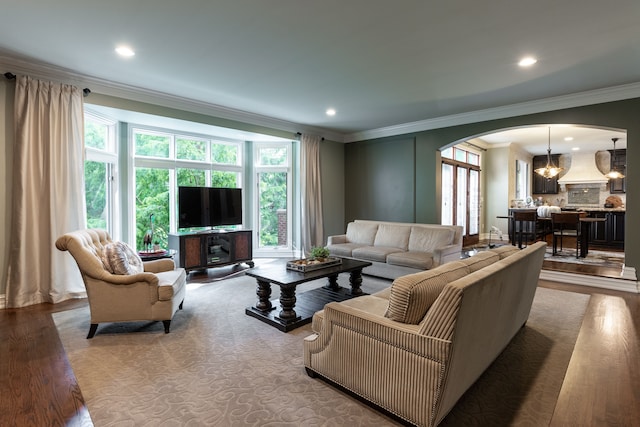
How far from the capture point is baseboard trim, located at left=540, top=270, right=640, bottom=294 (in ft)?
14.8

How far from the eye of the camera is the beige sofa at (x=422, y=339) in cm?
160

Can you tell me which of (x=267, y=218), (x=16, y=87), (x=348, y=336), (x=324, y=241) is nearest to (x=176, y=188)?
(x=267, y=218)

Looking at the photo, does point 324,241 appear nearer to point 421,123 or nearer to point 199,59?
point 421,123

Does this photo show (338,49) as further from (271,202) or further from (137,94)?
(271,202)

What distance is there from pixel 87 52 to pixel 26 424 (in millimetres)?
3403

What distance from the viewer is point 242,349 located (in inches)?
109

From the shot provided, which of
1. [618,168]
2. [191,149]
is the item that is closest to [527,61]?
[191,149]

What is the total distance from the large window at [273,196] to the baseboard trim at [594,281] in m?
4.75

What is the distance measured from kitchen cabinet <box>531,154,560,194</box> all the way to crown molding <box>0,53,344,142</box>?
852cm

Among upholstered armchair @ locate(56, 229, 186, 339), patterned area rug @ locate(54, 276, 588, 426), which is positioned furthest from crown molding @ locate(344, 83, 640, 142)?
upholstered armchair @ locate(56, 229, 186, 339)

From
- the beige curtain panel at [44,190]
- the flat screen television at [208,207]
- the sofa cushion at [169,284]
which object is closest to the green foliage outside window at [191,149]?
the flat screen television at [208,207]

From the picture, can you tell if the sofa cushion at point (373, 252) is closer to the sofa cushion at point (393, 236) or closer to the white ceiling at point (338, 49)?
the sofa cushion at point (393, 236)

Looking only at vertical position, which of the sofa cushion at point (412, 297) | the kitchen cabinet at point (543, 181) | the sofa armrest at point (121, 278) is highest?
the kitchen cabinet at point (543, 181)

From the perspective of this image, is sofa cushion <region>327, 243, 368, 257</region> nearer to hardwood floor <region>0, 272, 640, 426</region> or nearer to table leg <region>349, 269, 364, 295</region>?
table leg <region>349, 269, 364, 295</region>
